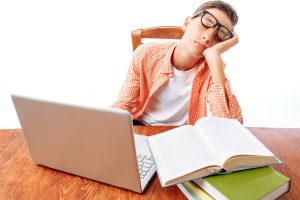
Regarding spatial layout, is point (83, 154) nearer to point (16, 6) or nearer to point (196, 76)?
point (196, 76)

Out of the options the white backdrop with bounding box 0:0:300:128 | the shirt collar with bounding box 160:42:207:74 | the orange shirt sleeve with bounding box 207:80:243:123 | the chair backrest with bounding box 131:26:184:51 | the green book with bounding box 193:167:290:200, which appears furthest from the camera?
the white backdrop with bounding box 0:0:300:128

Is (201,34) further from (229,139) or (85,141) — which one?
(85,141)

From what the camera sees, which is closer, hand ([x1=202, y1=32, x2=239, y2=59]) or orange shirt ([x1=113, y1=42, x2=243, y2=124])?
hand ([x1=202, y1=32, x2=239, y2=59])

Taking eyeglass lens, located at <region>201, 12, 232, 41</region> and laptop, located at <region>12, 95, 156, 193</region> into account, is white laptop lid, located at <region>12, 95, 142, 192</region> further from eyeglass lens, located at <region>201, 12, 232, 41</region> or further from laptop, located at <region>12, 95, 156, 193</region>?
eyeglass lens, located at <region>201, 12, 232, 41</region>

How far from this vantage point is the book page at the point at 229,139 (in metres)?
0.54

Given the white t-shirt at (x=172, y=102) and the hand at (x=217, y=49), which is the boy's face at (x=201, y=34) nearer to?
the hand at (x=217, y=49)

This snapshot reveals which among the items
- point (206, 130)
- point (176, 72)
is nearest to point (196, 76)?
point (176, 72)

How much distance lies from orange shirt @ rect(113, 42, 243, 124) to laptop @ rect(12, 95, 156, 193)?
412 mm

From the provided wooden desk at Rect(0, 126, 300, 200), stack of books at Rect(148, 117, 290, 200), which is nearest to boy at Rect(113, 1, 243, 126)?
wooden desk at Rect(0, 126, 300, 200)

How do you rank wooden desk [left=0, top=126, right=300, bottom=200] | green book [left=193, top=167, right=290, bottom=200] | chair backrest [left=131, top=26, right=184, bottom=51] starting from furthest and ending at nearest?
chair backrest [left=131, top=26, right=184, bottom=51] → wooden desk [left=0, top=126, right=300, bottom=200] → green book [left=193, top=167, right=290, bottom=200]

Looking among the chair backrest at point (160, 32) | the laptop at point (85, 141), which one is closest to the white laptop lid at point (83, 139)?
the laptop at point (85, 141)

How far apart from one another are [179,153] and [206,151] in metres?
0.06

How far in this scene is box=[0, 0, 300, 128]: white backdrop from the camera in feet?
5.49

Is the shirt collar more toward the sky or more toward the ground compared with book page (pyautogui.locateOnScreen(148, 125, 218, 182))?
more toward the sky
